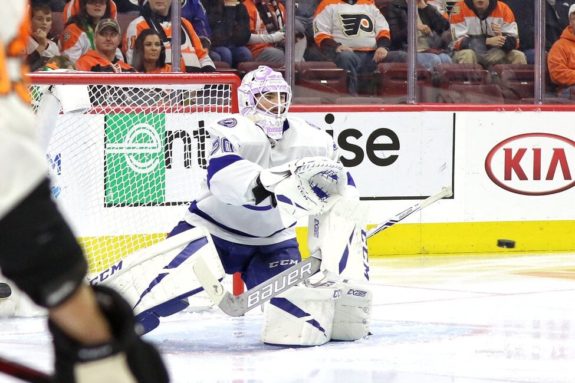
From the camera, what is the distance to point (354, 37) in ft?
22.7

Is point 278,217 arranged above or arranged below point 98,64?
A: below

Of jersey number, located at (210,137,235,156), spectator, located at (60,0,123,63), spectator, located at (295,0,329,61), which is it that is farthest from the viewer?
spectator, located at (295,0,329,61)

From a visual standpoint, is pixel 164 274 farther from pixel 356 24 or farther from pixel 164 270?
pixel 356 24

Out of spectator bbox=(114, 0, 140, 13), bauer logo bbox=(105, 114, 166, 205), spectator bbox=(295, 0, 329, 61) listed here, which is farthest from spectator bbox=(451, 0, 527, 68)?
bauer logo bbox=(105, 114, 166, 205)

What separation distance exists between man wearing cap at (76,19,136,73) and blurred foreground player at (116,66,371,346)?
5.64ft

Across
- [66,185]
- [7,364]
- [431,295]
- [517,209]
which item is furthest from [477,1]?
[7,364]

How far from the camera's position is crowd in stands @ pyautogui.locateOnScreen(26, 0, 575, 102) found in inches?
239

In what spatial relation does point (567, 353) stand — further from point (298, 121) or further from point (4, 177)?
point (4, 177)

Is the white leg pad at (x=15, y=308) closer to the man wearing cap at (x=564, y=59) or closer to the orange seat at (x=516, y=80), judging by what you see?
the orange seat at (x=516, y=80)

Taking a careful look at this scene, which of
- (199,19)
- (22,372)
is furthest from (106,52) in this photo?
(22,372)

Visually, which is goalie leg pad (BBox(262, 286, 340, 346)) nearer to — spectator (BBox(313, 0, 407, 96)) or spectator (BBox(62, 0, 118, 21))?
spectator (BBox(62, 0, 118, 21))

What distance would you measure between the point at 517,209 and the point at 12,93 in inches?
243

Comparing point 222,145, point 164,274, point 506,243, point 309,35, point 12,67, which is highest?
point 12,67

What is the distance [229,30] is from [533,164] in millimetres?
1845
